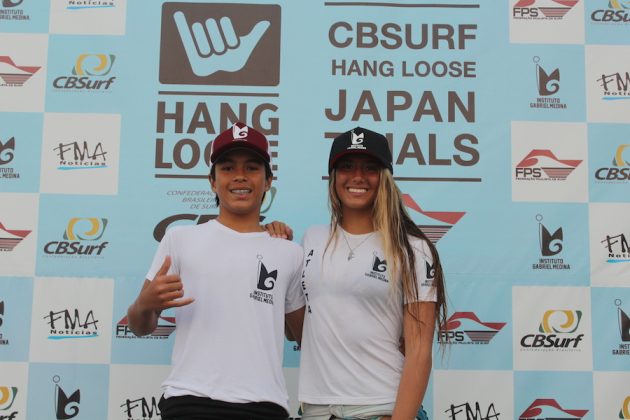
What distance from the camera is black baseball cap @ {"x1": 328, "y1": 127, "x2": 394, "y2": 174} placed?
190cm

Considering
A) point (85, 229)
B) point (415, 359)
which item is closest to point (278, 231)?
point (415, 359)

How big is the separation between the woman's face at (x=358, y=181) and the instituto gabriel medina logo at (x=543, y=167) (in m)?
0.96

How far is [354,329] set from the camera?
1793 millimetres

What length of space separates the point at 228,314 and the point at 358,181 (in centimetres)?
56

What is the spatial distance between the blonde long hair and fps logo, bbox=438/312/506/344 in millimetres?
717

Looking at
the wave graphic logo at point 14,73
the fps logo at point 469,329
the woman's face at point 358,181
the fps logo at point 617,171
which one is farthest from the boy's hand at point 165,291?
the fps logo at point 617,171

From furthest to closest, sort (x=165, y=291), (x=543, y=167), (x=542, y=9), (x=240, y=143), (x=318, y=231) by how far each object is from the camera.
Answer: (x=542, y=9), (x=543, y=167), (x=318, y=231), (x=240, y=143), (x=165, y=291)

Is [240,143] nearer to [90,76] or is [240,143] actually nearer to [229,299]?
[229,299]

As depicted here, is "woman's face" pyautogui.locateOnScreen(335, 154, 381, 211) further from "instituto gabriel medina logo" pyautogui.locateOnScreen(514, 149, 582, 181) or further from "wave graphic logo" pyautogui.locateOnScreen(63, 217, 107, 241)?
"wave graphic logo" pyautogui.locateOnScreen(63, 217, 107, 241)

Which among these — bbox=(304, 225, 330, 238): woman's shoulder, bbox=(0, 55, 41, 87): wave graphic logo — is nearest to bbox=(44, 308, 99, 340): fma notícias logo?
bbox=(0, 55, 41, 87): wave graphic logo

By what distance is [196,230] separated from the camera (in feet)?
6.20

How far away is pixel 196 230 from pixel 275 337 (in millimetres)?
394

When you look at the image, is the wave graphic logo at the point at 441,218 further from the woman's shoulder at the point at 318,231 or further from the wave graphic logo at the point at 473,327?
the woman's shoulder at the point at 318,231

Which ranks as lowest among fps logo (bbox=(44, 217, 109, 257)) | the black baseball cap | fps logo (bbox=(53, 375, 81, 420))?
fps logo (bbox=(53, 375, 81, 420))
